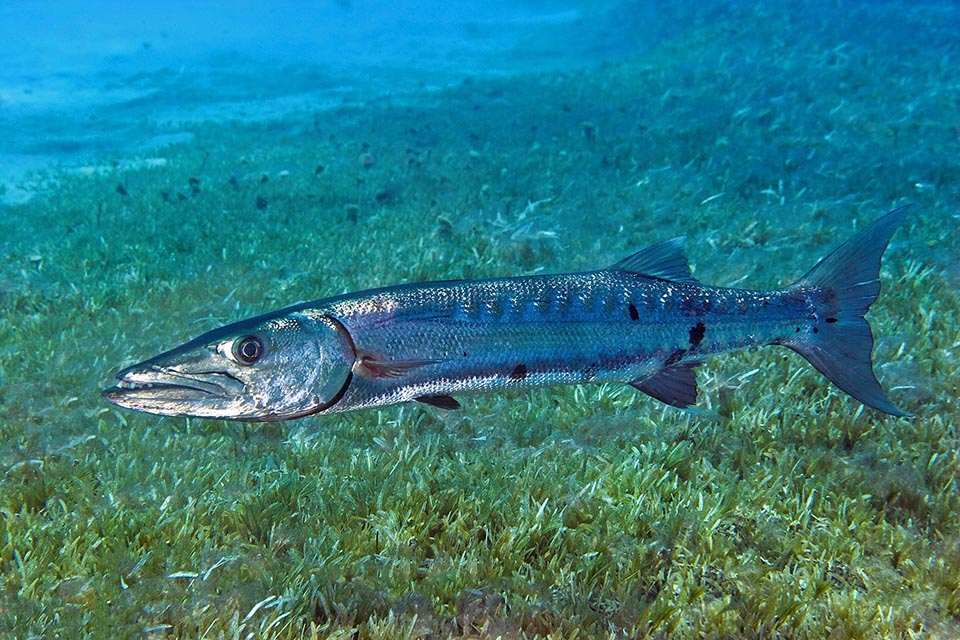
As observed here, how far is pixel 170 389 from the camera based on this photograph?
122 inches

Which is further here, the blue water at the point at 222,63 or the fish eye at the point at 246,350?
the blue water at the point at 222,63

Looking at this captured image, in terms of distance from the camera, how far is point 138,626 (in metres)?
3.16

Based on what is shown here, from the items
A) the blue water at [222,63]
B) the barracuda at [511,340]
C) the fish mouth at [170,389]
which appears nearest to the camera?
the fish mouth at [170,389]

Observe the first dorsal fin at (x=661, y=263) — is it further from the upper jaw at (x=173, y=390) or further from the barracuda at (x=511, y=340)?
the upper jaw at (x=173, y=390)

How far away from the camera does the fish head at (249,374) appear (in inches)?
122

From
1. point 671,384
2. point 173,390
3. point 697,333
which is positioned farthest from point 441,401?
point 697,333

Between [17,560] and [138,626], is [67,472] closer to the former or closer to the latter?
[17,560]

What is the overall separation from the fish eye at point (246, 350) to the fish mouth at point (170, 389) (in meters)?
0.10

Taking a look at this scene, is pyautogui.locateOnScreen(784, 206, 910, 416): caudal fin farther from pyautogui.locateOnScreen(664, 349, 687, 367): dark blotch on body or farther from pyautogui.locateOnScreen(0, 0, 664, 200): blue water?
pyautogui.locateOnScreen(0, 0, 664, 200): blue water

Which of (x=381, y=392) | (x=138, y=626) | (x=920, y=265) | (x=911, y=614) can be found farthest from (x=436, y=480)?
(x=920, y=265)

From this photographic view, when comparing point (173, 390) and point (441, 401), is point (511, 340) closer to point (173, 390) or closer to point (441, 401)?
point (441, 401)

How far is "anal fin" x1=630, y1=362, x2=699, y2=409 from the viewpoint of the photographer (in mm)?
3936

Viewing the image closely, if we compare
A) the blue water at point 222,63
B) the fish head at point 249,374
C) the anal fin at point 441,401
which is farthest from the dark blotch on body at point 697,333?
the blue water at point 222,63

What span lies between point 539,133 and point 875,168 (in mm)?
8283
